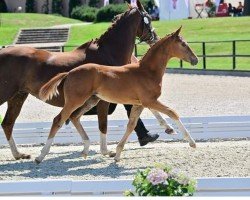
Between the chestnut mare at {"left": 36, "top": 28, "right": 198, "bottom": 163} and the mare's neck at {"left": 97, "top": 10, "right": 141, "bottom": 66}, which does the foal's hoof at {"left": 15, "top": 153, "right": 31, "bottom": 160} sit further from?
the mare's neck at {"left": 97, "top": 10, "right": 141, "bottom": 66}

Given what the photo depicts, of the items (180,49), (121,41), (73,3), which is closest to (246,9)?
(73,3)

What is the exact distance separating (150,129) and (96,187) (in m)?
6.89

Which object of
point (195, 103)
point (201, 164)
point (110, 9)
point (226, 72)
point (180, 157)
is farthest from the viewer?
point (110, 9)

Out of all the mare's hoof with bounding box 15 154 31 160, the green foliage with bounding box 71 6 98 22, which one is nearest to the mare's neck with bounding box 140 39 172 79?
the mare's hoof with bounding box 15 154 31 160

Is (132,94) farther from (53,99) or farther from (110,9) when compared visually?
(110,9)

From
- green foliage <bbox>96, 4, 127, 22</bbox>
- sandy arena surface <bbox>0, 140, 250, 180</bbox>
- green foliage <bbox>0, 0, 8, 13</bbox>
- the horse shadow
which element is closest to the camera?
sandy arena surface <bbox>0, 140, 250, 180</bbox>

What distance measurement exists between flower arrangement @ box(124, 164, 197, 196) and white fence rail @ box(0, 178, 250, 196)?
0.48 meters

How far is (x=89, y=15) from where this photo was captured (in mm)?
65250

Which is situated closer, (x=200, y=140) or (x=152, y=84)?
(x=152, y=84)

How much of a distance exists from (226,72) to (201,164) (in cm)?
1874

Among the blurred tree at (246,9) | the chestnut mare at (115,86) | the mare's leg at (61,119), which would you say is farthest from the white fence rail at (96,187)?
the blurred tree at (246,9)

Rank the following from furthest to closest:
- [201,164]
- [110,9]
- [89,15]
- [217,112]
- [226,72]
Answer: [89,15]
[110,9]
[226,72]
[217,112]
[201,164]

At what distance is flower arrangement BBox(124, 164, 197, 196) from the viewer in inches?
254

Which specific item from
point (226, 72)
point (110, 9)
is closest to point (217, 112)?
point (226, 72)
